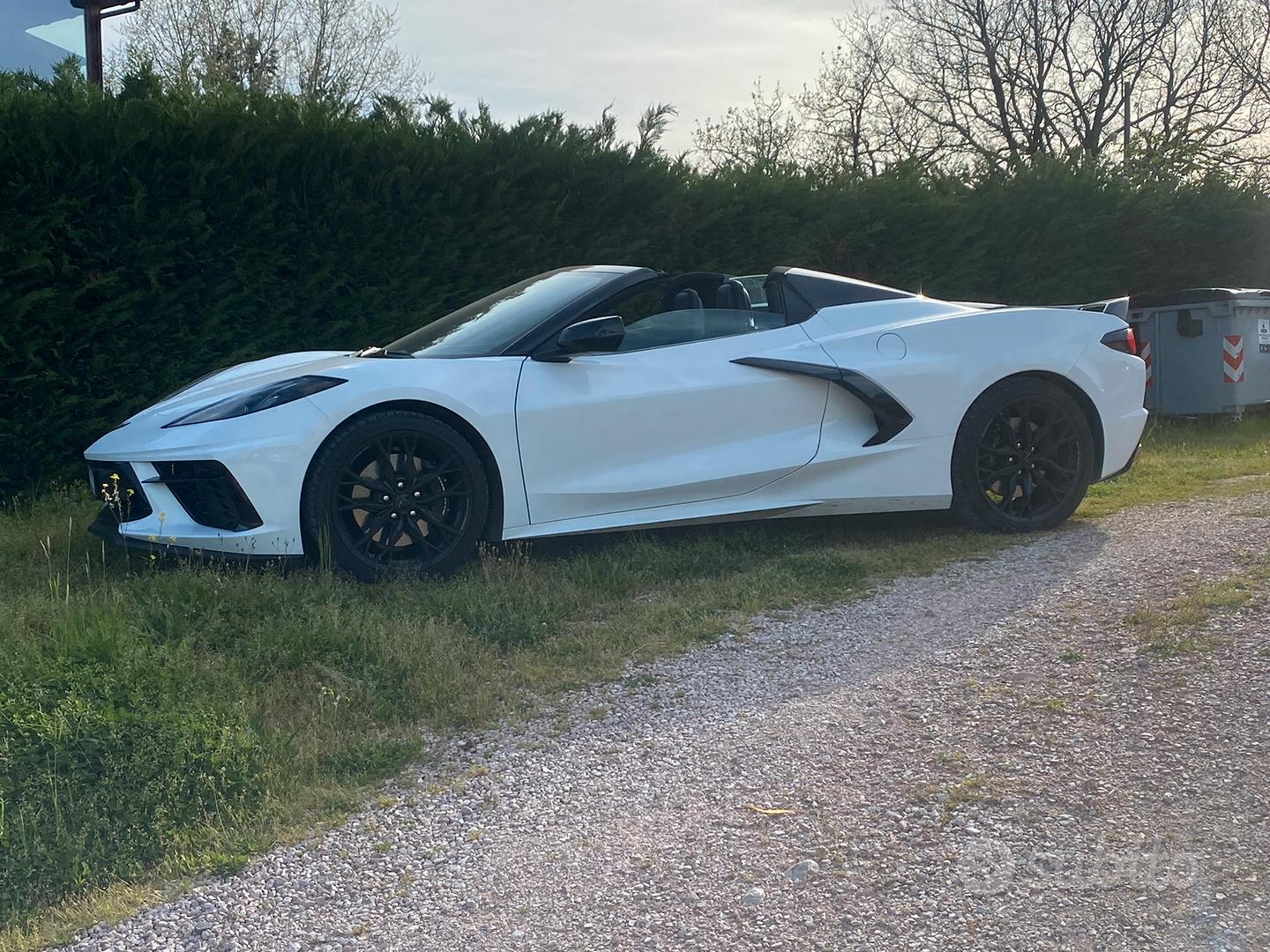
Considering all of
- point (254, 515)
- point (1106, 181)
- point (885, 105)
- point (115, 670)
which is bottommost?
point (115, 670)

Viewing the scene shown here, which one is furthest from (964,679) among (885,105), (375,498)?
(885,105)

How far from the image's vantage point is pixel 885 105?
89.4 ft

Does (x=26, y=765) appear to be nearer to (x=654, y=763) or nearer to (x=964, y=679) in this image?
(x=654, y=763)

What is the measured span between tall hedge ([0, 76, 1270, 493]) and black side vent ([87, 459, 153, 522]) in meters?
2.36

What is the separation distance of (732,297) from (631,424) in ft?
3.47

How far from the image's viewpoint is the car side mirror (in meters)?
5.09

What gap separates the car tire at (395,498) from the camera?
15.3 feet

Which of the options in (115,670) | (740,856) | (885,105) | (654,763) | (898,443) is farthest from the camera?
(885,105)

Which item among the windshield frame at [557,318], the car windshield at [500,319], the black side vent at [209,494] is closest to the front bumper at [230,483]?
the black side vent at [209,494]

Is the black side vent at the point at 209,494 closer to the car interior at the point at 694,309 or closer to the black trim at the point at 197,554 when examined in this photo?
the black trim at the point at 197,554

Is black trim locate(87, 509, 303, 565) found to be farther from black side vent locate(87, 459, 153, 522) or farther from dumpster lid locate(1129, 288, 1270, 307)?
dumpster lid locate(1129, 288, 1270, 307)

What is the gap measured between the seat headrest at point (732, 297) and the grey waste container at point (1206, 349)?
7046 millimetres

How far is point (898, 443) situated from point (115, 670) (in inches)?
141

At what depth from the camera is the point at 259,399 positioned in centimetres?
477
